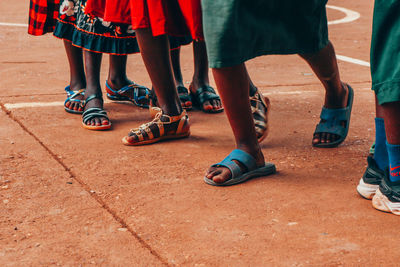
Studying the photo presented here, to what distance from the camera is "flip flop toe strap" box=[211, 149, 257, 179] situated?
2.74 metres

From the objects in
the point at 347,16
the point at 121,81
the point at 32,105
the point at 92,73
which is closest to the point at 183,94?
the point at 121,81

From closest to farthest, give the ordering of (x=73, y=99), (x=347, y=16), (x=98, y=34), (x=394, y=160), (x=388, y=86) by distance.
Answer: (x=388, y=86), (x=394, y=160), (x=98, y=34), (x=73, y=99), (x=347, y=16)

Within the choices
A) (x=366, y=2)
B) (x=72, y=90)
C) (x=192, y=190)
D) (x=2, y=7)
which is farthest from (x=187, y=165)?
(x=366, y=2)

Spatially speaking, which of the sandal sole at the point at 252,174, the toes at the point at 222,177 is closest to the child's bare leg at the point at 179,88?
the sandal sole at the point at 252,174

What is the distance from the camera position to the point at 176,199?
2.56 m

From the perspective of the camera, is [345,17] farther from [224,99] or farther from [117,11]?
[224,99]

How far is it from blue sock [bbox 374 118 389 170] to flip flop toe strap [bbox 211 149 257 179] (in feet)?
1.80

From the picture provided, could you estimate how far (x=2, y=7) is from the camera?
383 inches

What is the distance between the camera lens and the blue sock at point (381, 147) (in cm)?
260

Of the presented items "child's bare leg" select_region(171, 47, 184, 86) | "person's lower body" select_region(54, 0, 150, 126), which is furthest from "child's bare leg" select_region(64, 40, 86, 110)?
"child's bare leg" select_region(171, 47, 184, 86)

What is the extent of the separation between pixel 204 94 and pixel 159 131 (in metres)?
0.79

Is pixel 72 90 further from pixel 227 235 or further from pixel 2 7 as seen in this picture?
pixel 2 7

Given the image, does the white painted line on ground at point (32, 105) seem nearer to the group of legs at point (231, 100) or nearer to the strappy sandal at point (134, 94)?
the group of legs at point (231, 100)

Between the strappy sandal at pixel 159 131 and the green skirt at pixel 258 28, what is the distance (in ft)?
2.84
